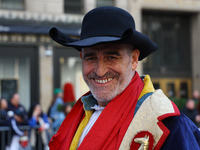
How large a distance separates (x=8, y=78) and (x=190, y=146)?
38.7 ft

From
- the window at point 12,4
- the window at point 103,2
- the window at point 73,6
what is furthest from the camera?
the window at point 103,2

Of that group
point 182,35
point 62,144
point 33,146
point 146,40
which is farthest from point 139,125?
point 182,35

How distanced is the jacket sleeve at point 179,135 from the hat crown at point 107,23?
726 mm

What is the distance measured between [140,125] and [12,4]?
12.5m

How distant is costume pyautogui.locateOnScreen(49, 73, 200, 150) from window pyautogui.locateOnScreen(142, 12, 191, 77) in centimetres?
1494

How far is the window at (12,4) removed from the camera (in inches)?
496

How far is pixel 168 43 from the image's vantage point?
688 inches

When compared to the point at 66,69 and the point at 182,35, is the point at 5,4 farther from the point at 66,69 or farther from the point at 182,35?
the point at 182,35

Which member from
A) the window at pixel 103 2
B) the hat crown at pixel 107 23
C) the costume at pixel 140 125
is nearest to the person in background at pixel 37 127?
Answer: the costume at pixel 140 125

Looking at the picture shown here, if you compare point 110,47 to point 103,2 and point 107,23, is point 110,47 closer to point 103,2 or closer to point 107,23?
point 107,23

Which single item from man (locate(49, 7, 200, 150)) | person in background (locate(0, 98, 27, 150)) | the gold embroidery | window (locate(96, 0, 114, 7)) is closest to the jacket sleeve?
man (locate(49, 7, 200, 150))

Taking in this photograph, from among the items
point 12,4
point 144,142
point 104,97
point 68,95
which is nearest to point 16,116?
point 68,95

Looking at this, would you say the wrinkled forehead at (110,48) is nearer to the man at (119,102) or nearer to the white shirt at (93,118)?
the man at (119,102)

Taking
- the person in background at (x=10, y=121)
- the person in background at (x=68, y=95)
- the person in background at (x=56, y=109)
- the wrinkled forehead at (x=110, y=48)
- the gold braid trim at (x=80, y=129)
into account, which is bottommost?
the person in background at (x=68, y=95)
